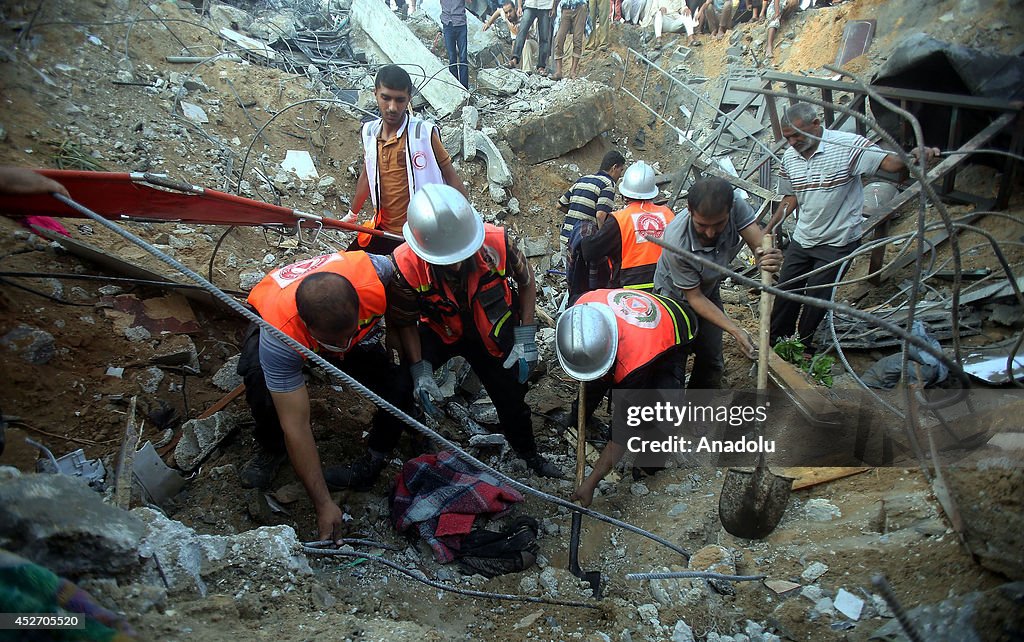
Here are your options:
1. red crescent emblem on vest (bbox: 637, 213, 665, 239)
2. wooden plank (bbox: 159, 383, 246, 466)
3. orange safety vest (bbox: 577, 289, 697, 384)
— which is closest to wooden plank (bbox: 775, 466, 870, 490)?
orange safety vest (bbox: 577, 289, 697, 384)

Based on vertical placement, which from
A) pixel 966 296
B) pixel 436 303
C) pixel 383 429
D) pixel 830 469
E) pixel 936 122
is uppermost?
pixel 936 122

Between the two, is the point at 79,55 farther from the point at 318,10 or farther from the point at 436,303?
the point at 436,303

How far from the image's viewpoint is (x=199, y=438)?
9.17 ft

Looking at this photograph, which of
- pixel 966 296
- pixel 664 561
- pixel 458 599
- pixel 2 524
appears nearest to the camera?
pixel 2 524

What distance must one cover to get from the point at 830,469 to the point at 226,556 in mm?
2691

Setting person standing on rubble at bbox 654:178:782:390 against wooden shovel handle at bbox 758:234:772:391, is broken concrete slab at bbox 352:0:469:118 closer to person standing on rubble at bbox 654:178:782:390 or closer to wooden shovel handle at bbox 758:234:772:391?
person standing on rubble at bbox 654:178:782:390

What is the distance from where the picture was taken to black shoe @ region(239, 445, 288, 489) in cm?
275

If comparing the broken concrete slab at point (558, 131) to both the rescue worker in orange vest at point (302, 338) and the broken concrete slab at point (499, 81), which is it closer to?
the broken concrete slab at point (499, 81)

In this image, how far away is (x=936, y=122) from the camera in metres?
4.93

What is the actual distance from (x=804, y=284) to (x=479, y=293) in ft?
8.22

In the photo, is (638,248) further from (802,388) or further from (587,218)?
(802,388)

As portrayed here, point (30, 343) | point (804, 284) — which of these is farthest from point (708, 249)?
point (30, 343)

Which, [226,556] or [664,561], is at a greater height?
[226,556]

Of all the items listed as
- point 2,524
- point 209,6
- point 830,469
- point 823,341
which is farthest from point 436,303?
point 209,6
